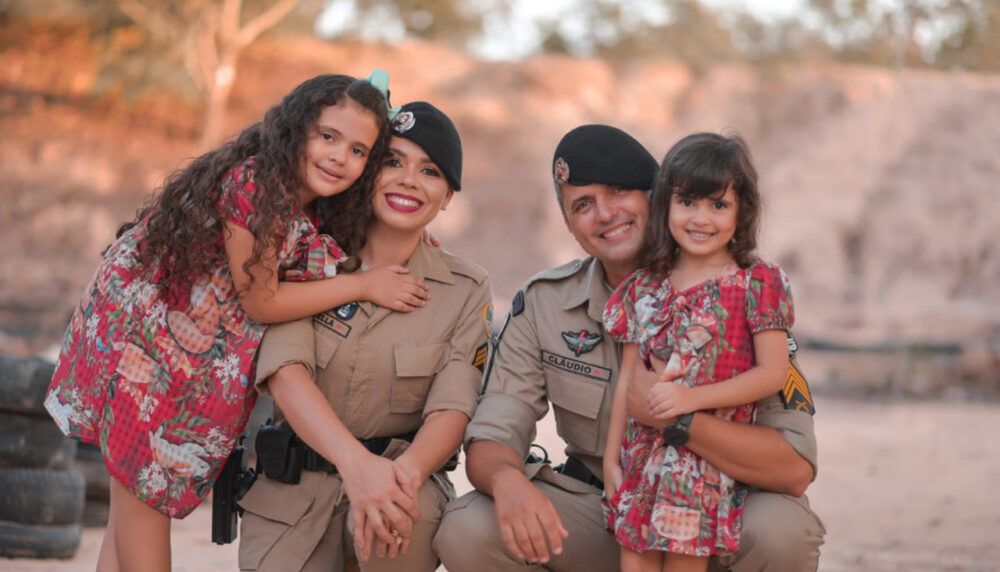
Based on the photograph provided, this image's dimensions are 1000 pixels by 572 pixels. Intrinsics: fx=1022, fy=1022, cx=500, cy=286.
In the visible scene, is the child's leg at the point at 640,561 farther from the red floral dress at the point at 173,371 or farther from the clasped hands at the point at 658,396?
the red floral dress at the point at 173,371

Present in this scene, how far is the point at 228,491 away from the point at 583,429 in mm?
1179

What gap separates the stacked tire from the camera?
4645 mm

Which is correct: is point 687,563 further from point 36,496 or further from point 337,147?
point 36,496

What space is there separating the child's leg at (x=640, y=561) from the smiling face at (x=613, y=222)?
95cm

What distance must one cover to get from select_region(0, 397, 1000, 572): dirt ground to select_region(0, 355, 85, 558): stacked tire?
0.35 feet

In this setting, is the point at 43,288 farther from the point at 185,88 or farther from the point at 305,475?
the point at 305,475

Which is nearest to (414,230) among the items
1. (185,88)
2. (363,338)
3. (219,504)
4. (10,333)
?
(363,338)

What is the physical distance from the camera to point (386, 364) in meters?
3.27

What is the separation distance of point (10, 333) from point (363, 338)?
12.2 meters

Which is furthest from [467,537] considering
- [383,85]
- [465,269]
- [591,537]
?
[383,85]

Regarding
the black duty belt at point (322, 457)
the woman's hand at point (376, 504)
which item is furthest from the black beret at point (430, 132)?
the woman's hand at point (376, 504)

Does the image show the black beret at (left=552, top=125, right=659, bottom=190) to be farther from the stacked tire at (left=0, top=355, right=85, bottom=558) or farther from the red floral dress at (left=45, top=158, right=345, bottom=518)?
the stacked tire at (left=0, top=355, right=85, bottom=558)

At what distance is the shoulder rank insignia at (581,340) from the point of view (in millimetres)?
3340

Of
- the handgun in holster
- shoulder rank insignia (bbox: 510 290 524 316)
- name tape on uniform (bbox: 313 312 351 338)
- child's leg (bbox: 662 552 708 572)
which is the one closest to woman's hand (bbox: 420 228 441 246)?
shoulder rank insignia (bbox: 510 290 524 316)
